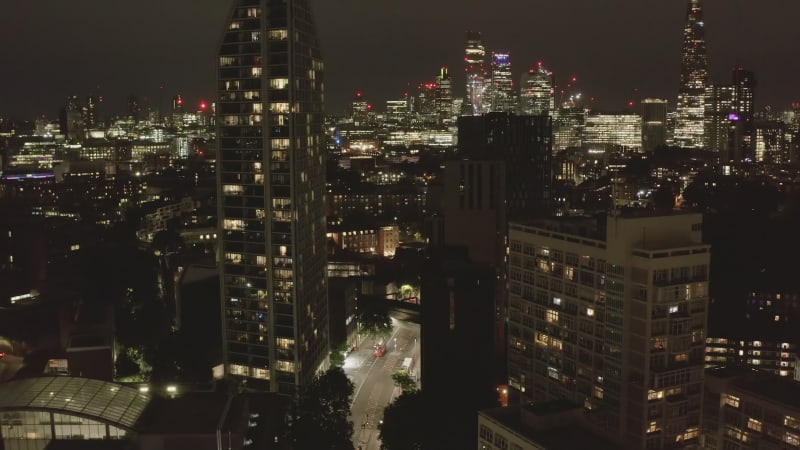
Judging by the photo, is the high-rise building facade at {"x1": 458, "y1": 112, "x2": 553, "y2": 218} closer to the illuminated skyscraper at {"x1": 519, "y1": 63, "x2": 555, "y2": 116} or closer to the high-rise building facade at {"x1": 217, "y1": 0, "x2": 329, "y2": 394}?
the high-rise building facade at {"x1": 217, "y1": 0, "x2": 329, "y2": 394}

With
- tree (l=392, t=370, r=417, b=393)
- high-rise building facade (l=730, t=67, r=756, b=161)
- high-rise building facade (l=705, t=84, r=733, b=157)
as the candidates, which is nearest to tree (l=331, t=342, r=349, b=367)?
tree (l=392, t=370, r=417, b=393)

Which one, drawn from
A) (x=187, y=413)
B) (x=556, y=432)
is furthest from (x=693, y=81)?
(x=187, y=413)

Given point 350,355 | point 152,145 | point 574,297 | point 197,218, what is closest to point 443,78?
point 152,145

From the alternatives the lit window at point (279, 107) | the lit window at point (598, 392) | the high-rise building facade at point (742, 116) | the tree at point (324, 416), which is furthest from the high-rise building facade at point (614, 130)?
the lit window at point (598, 392)

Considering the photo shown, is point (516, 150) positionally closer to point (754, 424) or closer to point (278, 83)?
point (278, 83)

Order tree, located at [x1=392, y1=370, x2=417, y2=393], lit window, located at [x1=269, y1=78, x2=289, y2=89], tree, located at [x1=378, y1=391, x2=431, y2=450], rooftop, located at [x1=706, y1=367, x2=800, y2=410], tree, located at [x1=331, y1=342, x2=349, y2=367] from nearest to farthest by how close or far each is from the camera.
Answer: rooftop, located at [x1=706, y1=367, x2=800, y2=410] < tree, located at [x1=378, y1=391, x2=431, y2=450] < lit window, located at [x1=269, y1=78, x2=289, y2=89] < tree, located at [x1=392, y1=370, x2=417, y2=393] < tree, located at [x1=331, y1=342, x2=349, y2=367]

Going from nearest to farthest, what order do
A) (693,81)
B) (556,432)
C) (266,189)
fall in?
Answer: (556,432), (266,189), (693,81)

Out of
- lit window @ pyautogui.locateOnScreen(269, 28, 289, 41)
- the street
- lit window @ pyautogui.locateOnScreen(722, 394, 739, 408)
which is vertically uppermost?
lit window @ pyautogui.locateOnScreen(269, 28, 289, 41)
